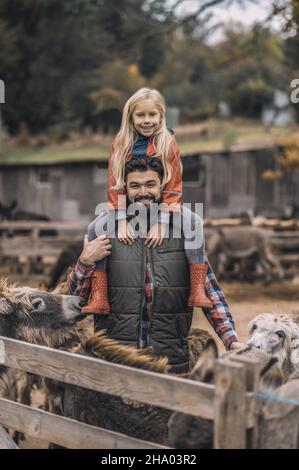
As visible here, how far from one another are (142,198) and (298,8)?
8.34 m

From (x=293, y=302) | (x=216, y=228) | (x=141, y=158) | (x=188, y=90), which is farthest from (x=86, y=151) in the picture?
(x=141, y=158)

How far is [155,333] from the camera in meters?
3.57

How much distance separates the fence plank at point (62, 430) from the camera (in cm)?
315

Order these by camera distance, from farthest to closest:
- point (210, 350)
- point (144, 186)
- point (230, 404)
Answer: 1. point (144, 186)
2. point (210, 350)
3. point (230, 404)

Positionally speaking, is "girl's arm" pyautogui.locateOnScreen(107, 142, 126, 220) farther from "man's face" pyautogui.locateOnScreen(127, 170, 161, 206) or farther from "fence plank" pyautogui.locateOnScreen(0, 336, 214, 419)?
"fence plank" pyautogui.locateOnScreen(0, 336, 214, 419)

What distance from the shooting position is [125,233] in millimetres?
3572

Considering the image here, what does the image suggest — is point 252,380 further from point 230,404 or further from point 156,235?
point 156,235

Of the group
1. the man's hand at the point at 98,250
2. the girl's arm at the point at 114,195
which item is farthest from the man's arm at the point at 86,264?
the girl's arm at the point at 114,195

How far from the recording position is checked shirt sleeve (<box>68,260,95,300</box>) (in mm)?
3760

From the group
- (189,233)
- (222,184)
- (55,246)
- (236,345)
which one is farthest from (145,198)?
(222,184)

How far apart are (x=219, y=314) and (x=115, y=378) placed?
81 cm

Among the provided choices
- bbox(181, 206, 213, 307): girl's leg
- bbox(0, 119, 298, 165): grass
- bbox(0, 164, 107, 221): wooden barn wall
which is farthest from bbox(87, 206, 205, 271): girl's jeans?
bbox(0, 119, 298, 165): grass

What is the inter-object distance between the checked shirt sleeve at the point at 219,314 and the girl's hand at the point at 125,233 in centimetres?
43
